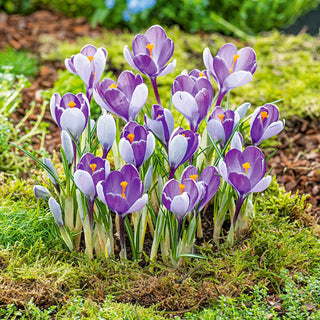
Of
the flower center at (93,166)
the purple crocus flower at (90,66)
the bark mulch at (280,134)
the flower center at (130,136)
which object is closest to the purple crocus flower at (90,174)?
the flower center at (93,166)

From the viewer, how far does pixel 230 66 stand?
1.86 meters

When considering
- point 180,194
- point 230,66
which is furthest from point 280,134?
point 180,194

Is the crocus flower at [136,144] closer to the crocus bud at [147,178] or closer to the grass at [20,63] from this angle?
the crocus bud at [147,178]

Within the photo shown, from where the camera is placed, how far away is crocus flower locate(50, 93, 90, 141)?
164 centimetres

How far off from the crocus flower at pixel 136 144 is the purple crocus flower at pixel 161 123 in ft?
0.17

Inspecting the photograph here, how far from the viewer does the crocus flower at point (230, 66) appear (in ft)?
5.70

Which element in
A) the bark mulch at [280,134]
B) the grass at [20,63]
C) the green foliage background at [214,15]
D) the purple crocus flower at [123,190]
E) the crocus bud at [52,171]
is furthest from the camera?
the green foliage background at [214,15]

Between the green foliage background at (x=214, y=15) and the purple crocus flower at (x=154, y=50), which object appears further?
the green foliage background at (x=214, y=15)

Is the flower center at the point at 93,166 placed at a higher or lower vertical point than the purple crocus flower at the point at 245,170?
lower

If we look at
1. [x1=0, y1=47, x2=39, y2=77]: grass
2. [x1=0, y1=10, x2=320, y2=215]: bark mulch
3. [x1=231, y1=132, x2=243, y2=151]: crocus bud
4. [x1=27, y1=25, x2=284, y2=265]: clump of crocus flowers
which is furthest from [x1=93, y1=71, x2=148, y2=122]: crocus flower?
[x1=0, y1=47, x2=39, y2=77]: grass

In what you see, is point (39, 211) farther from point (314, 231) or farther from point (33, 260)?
point (314, 231)

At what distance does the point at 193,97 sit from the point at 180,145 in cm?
24

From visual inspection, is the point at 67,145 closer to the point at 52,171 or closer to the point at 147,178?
the point at 52,171

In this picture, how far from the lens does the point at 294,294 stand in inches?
66.1
